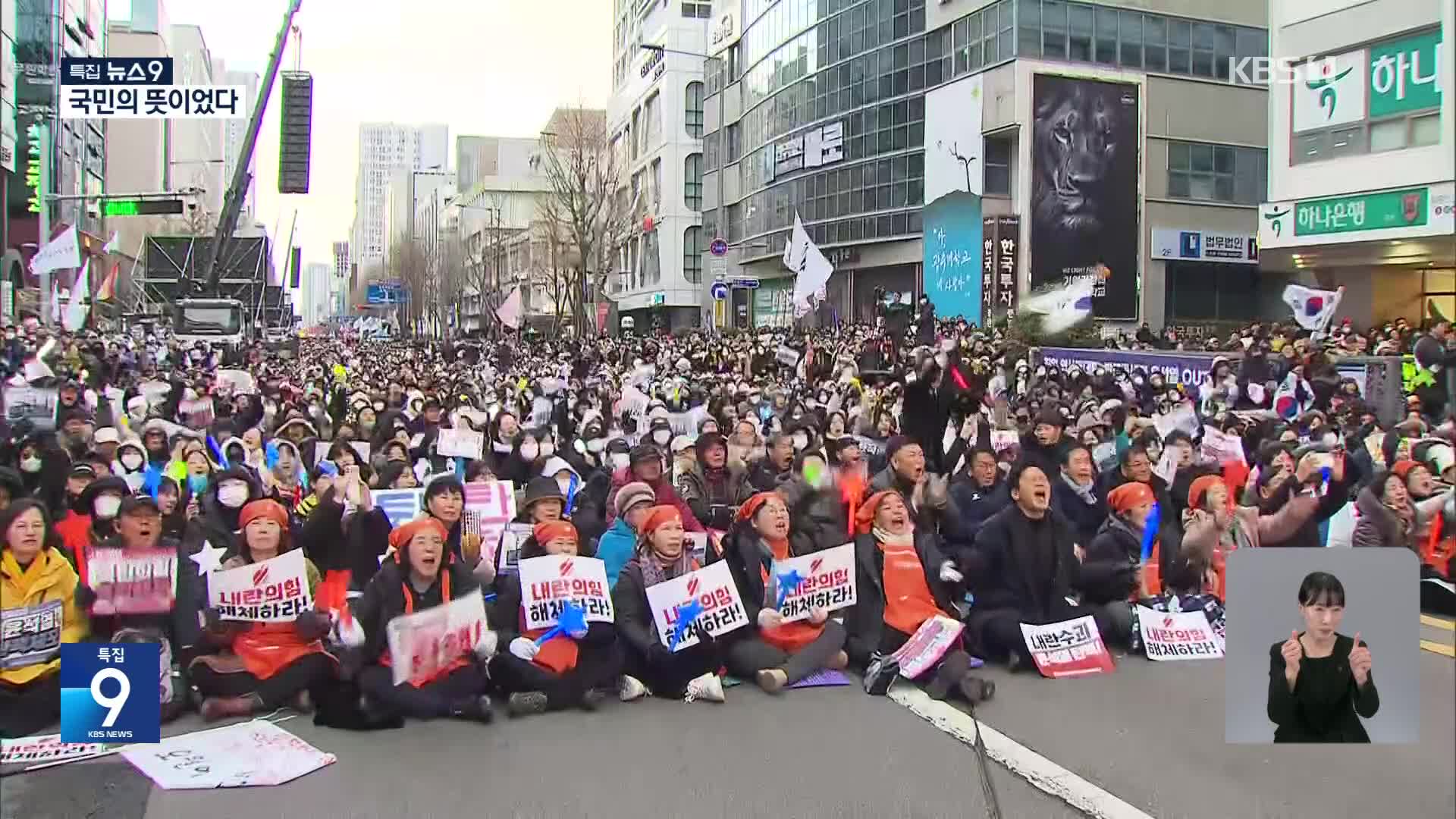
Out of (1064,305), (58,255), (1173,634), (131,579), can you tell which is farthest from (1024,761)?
(1064,305)

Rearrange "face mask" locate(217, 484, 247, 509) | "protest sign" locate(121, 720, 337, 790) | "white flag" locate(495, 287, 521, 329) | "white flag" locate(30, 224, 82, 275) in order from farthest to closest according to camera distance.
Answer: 1. "white flag" locate(495, 287, 521, 329)
2. "white flag" locate(30, 224, 82, 275)
3. "face mask" locate(217, 484, 247, 509)
4. "protest sign" locate(121, 720, 337, 790)

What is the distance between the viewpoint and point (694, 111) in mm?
59531

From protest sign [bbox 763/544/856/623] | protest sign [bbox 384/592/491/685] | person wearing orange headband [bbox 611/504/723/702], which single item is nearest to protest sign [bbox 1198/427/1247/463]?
protest sign [bbox 763/544/856/623]

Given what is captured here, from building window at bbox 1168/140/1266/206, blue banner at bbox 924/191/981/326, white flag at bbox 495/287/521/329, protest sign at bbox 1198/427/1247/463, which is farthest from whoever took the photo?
blue banner at bbox 924/191/981/326

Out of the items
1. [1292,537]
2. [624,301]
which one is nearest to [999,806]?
[1292,537]

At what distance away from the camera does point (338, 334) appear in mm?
31156

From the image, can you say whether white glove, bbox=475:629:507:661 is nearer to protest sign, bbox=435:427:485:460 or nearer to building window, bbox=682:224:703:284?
protest sign, bbox=435:427:485:460

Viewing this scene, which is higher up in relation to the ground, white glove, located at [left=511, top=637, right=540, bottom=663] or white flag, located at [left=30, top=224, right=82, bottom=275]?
white flag, located at [left=30, top=224, right=82, bottom=275]

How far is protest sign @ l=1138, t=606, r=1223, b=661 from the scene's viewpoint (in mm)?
6016

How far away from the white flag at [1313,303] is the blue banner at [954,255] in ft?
84.2

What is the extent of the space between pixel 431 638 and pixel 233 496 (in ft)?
6.37

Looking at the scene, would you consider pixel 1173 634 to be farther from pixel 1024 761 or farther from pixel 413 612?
pixel 413 612

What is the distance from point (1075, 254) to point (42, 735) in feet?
109

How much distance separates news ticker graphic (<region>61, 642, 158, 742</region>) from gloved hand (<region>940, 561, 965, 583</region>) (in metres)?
4.17
